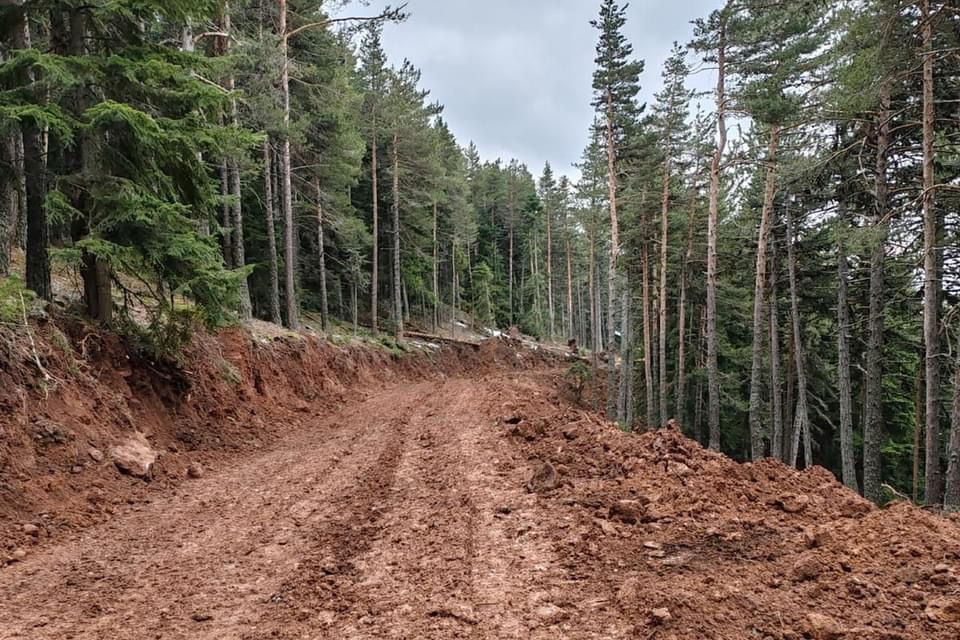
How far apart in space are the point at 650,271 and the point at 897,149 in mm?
15697

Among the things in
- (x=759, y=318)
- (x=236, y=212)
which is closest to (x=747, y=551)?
(x=759, y=318)

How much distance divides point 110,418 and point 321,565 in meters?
4.58

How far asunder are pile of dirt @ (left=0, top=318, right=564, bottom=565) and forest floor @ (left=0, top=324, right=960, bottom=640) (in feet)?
0.12

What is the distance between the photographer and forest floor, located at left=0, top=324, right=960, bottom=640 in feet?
8.85

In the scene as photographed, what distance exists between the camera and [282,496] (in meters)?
5.60

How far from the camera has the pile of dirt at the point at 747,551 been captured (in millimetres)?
2459

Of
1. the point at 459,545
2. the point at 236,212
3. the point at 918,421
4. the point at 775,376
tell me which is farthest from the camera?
the point at 918,421

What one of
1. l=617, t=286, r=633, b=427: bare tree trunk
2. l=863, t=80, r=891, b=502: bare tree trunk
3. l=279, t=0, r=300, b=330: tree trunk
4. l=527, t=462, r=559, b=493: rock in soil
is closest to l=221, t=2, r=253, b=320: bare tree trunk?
l=279, t=0, r=300, b=330: tree trunk

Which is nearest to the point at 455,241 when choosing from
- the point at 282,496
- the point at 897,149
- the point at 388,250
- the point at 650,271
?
the point at 388,250

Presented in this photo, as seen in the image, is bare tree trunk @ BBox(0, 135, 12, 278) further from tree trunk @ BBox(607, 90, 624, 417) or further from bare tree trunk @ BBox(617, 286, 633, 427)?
bare tree trunk @ BBox(617, 286, 633, 427)

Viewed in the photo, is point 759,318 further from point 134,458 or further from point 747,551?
point 134,458

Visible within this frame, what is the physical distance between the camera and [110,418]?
6.44 m

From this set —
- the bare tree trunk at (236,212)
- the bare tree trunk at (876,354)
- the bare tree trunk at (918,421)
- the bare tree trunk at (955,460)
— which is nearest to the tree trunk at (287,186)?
the bare tree trunk at (236,212)

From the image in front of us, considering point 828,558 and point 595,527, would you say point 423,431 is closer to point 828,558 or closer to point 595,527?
point 595,527
